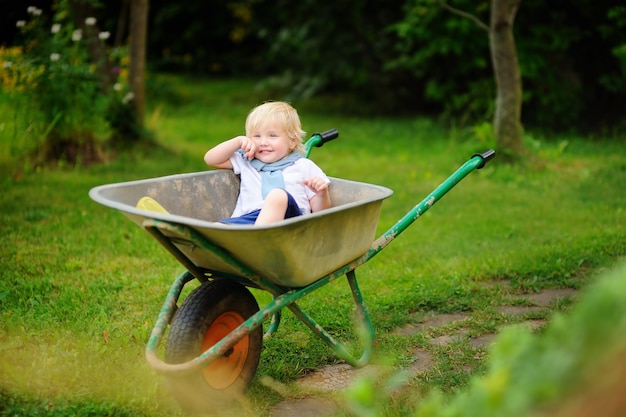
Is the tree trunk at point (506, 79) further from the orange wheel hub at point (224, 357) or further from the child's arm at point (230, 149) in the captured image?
the orange wheel hub at point (224, 357)

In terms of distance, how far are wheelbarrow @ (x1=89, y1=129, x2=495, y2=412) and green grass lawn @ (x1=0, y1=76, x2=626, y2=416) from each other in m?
0.22

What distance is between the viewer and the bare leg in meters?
2.73

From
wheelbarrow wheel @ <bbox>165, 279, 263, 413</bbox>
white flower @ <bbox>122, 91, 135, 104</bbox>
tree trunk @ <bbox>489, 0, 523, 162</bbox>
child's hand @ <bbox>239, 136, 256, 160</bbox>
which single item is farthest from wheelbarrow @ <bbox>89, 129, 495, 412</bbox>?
white flower @ <bbox>122, 91, 135, 104</bbox>

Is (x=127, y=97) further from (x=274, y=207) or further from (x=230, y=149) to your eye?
(x=274, y=207)

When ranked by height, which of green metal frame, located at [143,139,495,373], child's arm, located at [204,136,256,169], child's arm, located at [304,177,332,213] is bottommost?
green metal frame, located at [143,139,495,373]

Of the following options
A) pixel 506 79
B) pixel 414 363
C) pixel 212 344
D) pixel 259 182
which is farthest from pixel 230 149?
pixel 506 79

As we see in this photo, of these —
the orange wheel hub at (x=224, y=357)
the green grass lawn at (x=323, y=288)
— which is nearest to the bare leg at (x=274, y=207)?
the orange wheel hub at (x=224, y=357)

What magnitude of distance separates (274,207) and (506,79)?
4451mm

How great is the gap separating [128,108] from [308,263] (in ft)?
16.6

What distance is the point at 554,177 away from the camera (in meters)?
6.43

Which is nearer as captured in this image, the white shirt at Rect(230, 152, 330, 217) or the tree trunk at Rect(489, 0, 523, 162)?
the white shirt at Rect(230, 152, 330, 217)

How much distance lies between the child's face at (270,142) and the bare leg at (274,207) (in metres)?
0.39

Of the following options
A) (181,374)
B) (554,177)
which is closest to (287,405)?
(181,374)

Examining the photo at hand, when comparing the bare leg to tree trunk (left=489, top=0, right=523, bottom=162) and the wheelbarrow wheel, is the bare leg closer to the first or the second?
the wheelbarrow wheel
